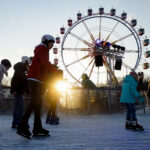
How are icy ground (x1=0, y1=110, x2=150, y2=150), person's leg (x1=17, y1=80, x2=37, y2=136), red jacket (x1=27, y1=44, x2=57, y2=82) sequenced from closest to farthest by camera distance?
1. icy ground (x1=0, y1=110, x2=150, y2=150)
2. person's leg (x1=17, y1=80, x2=37, y2=136)
3. red jacket (x1=27, y1=44, x2=57, y2=82)

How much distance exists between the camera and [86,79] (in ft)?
30.1

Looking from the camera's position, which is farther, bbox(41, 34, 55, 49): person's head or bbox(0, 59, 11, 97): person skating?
bbox(0, 59, 11, 97): person skating

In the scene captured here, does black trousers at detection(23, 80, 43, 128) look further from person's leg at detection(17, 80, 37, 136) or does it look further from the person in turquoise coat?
the person in turquoise coat

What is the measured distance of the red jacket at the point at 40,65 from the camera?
10.5 feet

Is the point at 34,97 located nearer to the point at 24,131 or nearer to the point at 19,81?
the point at 24,131

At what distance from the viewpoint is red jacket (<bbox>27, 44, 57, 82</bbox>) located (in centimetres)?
320

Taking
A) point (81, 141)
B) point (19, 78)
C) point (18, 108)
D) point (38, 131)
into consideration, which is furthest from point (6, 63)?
point (81, 141)

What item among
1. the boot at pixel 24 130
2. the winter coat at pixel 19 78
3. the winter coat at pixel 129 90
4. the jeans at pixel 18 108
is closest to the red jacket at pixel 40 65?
the boot at pixel 24 130

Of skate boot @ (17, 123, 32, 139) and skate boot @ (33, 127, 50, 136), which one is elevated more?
skate boot @ (17, 123, 32, 139)

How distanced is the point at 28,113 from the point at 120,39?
1767cm

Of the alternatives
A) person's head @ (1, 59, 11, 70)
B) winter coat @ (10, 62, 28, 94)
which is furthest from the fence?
person's head @ (1, 59, 11, 70)

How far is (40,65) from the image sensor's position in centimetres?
326

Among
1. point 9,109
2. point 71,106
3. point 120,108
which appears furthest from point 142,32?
point 9,109

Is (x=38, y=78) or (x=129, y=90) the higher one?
(x=38, y=78)
